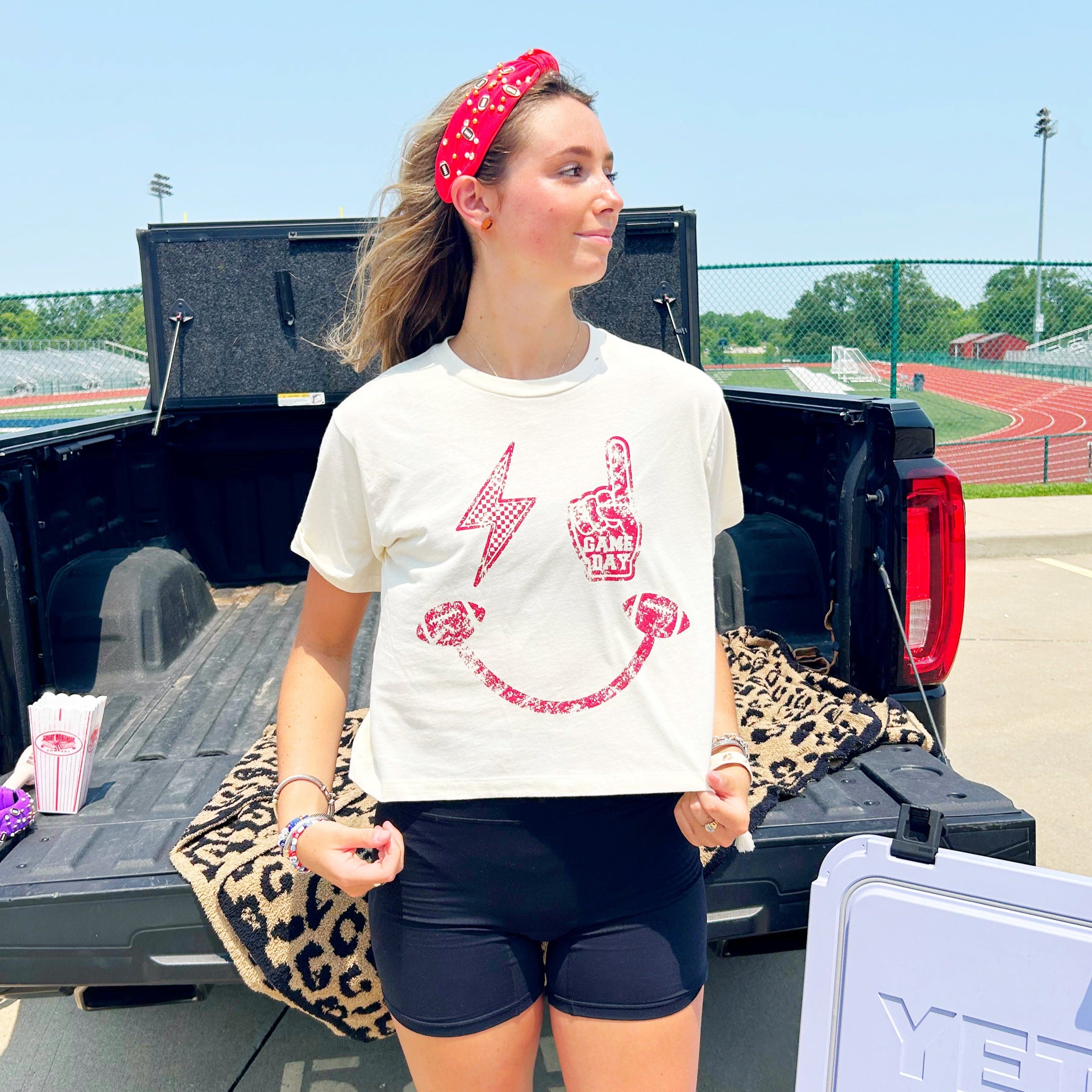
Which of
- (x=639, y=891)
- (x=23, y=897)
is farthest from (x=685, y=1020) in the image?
(x=23, y=897)

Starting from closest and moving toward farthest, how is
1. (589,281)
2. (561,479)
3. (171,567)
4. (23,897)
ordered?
(561,479) → (589,281) → (23,897) → (171,567)

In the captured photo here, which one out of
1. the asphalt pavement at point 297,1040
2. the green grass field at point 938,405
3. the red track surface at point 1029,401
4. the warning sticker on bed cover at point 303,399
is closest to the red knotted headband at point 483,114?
the asphalt pavement at point 297,1040

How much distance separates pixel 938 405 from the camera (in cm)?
1195

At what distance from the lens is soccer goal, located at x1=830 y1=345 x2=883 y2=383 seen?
1065 cm

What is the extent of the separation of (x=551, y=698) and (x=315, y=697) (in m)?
0.39

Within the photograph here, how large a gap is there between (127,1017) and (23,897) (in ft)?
4.45

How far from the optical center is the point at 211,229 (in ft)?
12.7

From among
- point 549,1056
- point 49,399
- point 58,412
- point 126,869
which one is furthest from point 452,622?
→ point 58,412

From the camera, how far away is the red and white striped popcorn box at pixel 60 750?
211 cm

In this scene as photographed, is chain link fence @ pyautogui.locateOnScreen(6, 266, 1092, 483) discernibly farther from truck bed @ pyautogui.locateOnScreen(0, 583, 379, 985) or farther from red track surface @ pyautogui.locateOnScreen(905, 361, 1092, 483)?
truck bed @ pyautogui.locateOnScreen(0, 583, 379, 985)

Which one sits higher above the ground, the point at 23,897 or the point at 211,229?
the point at 211,229

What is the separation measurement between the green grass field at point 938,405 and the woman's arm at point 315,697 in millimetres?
7794

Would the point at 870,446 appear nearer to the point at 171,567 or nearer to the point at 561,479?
the point at 561,479

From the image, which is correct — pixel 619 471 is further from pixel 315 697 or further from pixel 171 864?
pixel 171 864
